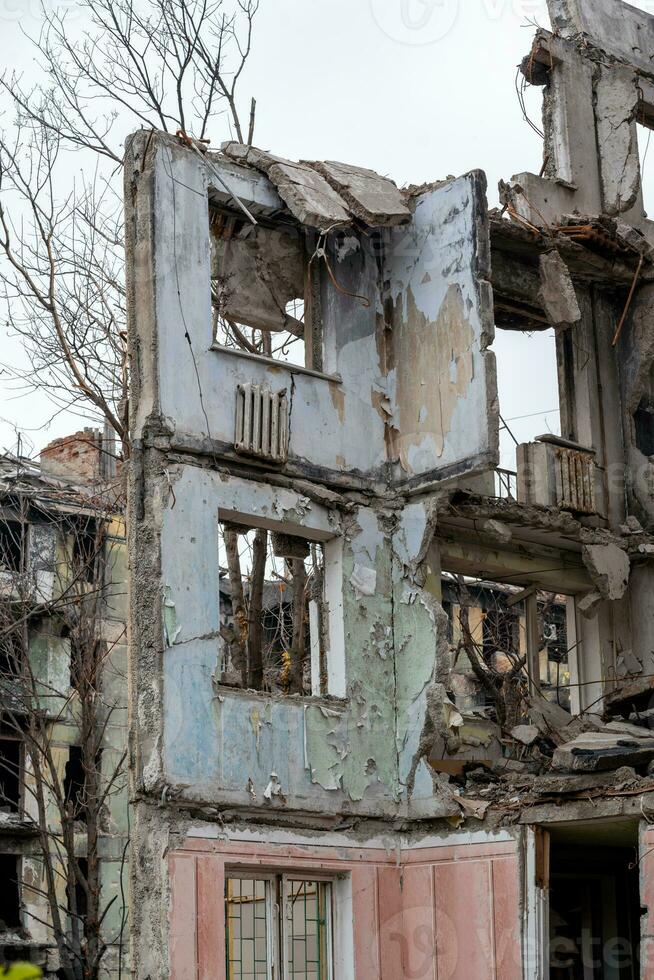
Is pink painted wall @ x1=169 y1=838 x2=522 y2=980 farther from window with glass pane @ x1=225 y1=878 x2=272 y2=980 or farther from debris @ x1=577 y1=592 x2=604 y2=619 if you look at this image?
debris @ x1=577 y1=592 x2=604 y2=619

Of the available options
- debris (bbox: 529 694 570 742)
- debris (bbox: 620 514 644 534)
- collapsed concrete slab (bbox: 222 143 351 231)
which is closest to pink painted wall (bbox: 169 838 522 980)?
debris (bbox: 529 694 570 742)

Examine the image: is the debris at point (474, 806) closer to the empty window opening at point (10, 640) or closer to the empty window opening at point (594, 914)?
the empty window opening at point (594, 914)

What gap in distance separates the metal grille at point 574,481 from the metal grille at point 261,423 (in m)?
3.54

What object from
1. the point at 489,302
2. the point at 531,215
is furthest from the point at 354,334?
the point at 531,215

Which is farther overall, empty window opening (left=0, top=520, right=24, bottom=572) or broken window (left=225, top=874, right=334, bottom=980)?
empty window opening (left=0, top=520, right=24, bottom=572)

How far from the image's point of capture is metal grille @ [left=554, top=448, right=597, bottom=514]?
14820 mm

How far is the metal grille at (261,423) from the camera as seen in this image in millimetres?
12242

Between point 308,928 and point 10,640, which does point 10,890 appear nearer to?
point 10,640

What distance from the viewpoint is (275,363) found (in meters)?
12.7

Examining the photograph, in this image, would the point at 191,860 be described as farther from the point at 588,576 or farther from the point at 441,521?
the point at 588,576

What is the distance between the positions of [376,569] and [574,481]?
116 inches

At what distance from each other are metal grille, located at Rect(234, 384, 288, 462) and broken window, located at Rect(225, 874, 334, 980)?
11.4 feet

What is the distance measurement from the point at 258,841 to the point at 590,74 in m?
9.96

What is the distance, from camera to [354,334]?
44.4 ft
